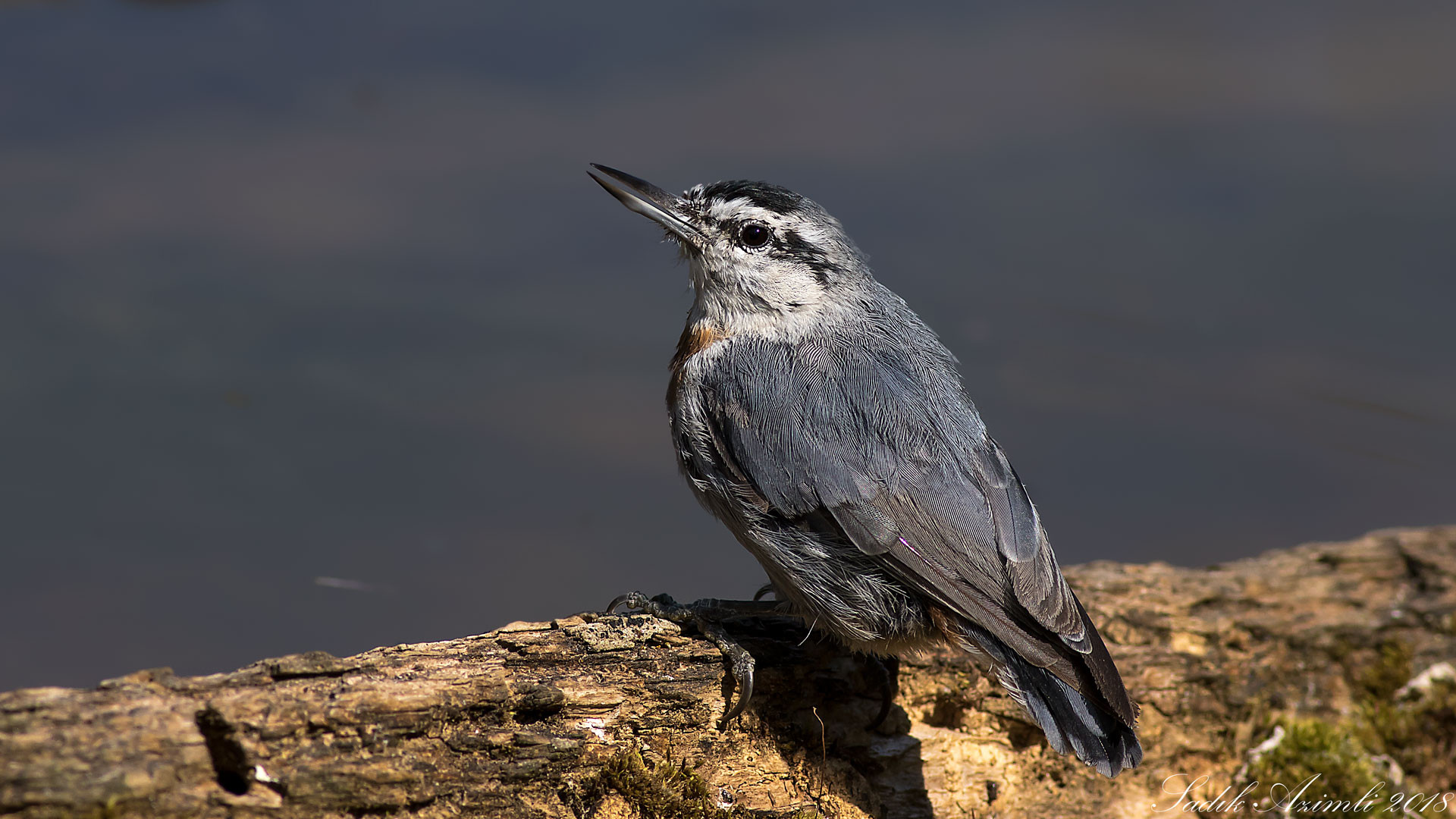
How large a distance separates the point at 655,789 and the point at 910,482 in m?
1.33

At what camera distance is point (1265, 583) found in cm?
511

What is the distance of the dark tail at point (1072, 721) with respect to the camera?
332 cm

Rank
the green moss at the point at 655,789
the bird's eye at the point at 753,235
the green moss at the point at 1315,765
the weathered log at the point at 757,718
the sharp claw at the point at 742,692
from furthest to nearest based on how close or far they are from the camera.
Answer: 1. the green moss at the point at 1315,765
2. the bird's eye at the point at 753,235
3. the sharp claw at the point at 742,692
4. the green moss at the point at 655,789
5. the weathered log at the point at 757,718

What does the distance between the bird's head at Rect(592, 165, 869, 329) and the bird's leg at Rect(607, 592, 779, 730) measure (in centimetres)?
111

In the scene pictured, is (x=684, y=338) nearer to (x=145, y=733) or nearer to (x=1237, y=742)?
(x=145, y=733)

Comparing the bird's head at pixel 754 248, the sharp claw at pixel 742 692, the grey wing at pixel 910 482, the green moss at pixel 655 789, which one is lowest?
the green moss at pixel 655 789

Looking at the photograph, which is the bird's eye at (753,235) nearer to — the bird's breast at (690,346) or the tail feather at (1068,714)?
the bird's breast at (690,346)

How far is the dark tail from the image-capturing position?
332cm

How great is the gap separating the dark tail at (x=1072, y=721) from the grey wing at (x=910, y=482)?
2.4 inches

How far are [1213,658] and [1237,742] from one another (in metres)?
0.37

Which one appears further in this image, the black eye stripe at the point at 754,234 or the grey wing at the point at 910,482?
the black eye stripe at the point at 754,234

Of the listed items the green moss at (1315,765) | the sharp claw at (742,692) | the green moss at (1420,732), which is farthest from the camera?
the green moss at (1420,732)

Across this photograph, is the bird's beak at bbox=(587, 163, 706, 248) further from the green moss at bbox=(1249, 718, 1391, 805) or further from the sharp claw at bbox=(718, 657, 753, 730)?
the green moss at bbox=(1249, 718, 1391, 805)

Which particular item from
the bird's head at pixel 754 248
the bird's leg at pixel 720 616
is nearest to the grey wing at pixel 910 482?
the bird's head at pixel 754 248
